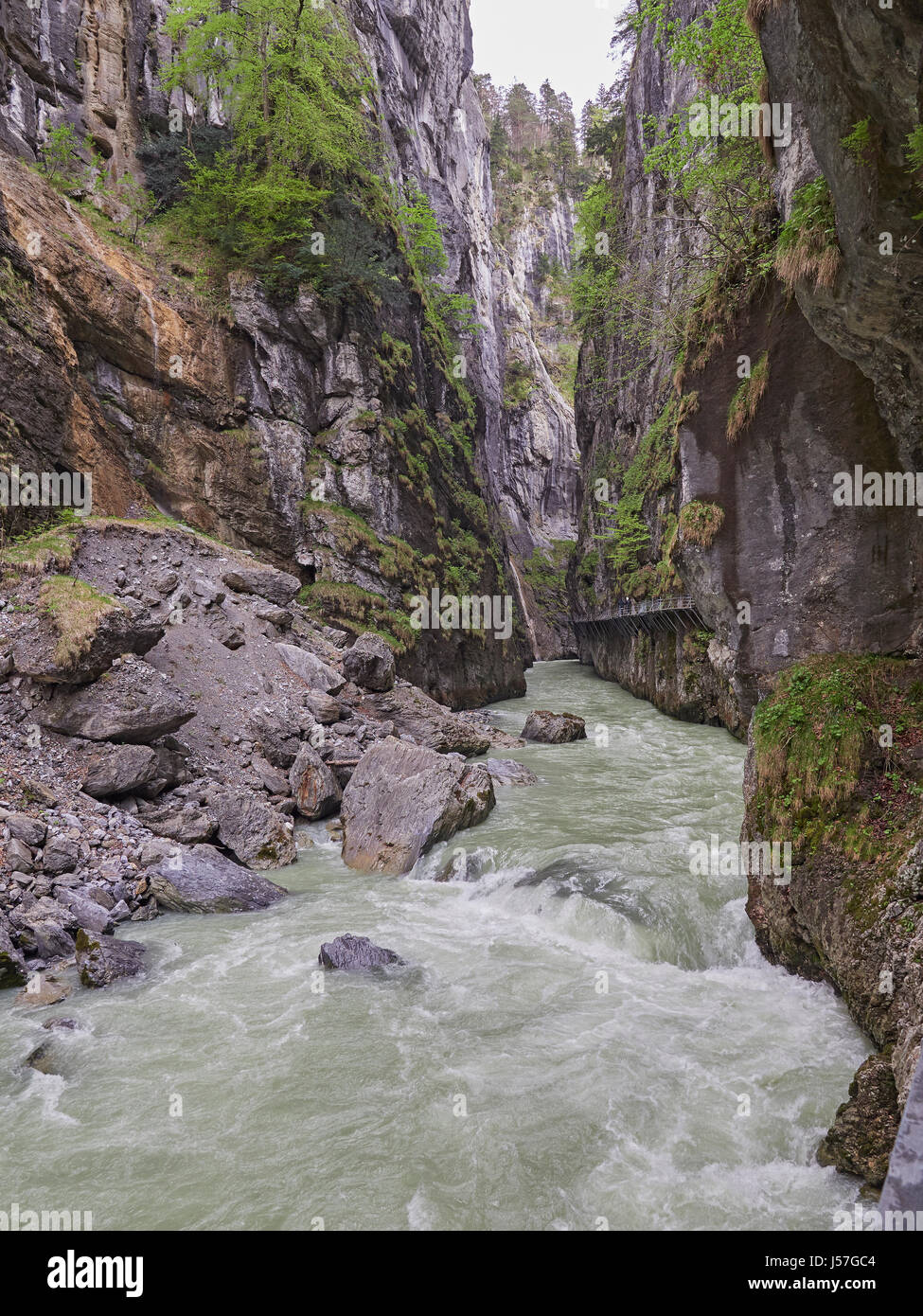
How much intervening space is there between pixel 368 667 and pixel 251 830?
668 cm

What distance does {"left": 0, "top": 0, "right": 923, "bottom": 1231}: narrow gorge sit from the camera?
4.94 metres

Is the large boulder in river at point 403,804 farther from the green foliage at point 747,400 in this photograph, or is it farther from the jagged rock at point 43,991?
the green foliage at point 747,400

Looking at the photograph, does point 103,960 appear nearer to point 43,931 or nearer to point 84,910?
point 43,931

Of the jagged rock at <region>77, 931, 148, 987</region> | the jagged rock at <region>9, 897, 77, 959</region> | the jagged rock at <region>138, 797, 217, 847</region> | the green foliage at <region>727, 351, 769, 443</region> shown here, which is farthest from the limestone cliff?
the green foliage at <region>727, 351, 769, 443</region>

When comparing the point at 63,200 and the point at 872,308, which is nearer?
the point at 872,308

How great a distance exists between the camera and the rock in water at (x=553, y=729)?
2041cm

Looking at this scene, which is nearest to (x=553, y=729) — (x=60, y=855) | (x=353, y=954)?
(x=353, y=954)

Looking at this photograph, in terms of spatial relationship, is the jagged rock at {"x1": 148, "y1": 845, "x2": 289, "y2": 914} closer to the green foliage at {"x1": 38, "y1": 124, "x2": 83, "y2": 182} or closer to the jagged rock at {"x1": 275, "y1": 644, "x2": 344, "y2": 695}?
the jagged rock at {"x1": 275, "y1": 644, "x2": 344, "y2": 695}

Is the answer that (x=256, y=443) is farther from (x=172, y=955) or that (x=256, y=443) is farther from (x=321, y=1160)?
(x=321, y=1160)

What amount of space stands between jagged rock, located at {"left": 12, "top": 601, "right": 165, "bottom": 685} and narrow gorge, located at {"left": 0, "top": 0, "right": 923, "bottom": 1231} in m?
0.06

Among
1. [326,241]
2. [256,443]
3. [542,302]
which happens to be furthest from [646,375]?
[542,302]

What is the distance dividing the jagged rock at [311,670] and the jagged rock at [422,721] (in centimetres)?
84

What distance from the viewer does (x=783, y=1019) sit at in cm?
623
